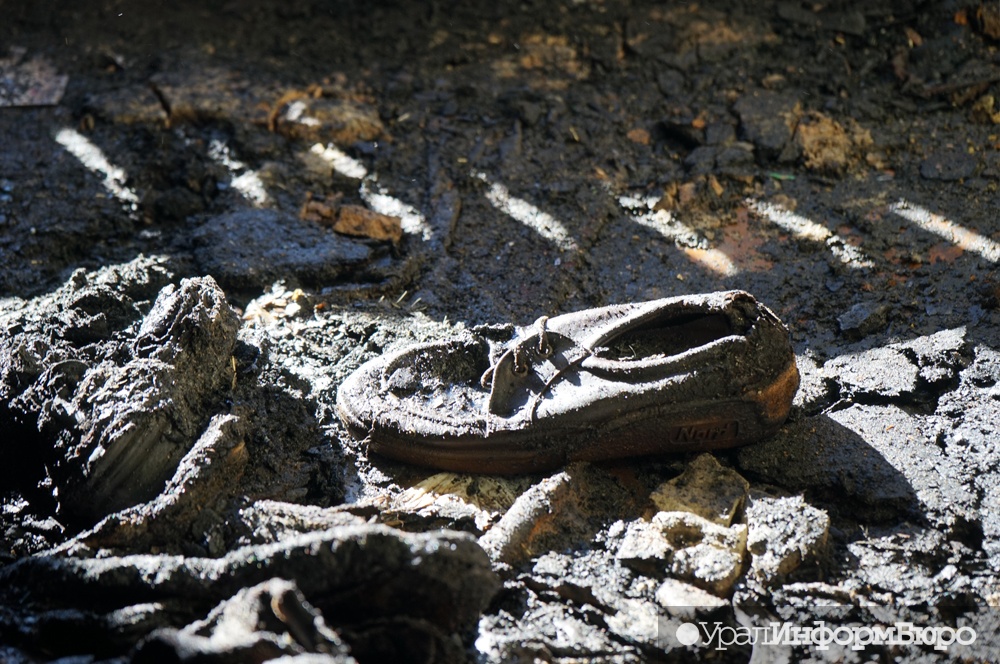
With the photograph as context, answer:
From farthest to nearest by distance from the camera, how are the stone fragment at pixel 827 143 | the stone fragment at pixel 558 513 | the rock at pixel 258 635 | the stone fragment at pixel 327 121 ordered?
the stone fragment at pixel 327 121 < the stone fragment at pixel 827 143 < the stone fragment at pixel 558 513 < the rock at pixel 258 635

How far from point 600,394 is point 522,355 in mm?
271

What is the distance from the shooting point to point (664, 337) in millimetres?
2604

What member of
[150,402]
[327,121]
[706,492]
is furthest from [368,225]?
[706,492]

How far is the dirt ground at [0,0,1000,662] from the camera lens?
78.0 inches

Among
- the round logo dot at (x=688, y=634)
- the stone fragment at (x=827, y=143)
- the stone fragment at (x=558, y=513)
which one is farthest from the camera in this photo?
the stone fragment at (x=827, y=143)

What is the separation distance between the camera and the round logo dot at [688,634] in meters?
1.98

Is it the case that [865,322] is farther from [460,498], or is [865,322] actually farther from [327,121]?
[327,121]

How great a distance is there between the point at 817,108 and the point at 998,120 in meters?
0.74

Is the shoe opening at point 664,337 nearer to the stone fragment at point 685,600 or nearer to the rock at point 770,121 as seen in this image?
the stone fragment at point 685,600

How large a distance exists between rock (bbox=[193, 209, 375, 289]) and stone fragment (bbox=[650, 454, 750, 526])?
1.50m

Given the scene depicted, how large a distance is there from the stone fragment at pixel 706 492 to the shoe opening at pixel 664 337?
13.2 inches

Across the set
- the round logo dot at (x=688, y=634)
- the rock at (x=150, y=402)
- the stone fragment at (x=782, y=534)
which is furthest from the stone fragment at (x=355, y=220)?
the round logo dot at (x=688, y=634)

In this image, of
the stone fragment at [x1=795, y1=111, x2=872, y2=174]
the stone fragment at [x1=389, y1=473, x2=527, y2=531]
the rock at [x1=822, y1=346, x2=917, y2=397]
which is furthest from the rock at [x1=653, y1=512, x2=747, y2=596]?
the stone fragment at [x1=795, y1=111, x2=872, y2=174]

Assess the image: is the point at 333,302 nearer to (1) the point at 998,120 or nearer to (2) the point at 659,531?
(2) the point at 659,531
